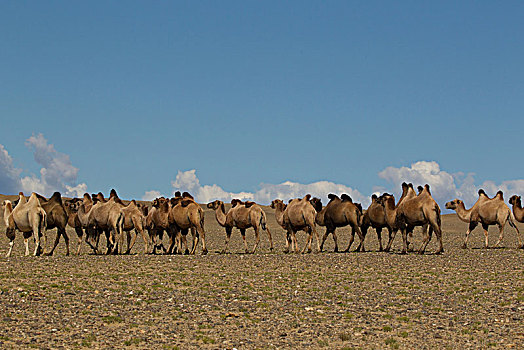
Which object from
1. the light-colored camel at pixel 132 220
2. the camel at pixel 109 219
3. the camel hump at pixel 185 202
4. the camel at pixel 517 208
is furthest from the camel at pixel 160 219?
the camel at pixel 517 208

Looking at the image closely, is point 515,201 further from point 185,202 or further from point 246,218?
point 185,202

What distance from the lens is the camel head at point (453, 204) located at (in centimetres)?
2950

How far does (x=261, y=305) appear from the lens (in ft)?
38.9

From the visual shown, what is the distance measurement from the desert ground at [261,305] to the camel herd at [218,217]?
3430 mm

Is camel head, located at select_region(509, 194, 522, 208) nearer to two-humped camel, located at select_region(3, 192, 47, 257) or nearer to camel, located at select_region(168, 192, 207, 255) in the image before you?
→ camel, located at select_region(168, 192, 207, 255)

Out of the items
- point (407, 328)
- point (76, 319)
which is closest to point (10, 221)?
point (76, 319)

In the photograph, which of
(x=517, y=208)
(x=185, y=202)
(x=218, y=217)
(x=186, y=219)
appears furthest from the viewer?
(x=517, y=208)

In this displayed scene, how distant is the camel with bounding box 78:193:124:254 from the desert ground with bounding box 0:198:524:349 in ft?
14.7

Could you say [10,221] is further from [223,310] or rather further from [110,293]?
[223,310]

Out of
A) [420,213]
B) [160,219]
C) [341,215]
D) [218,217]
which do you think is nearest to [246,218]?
[218,217]

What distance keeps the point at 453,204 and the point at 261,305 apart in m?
20.4

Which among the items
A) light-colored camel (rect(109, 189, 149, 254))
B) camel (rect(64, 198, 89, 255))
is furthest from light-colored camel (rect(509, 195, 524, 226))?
camel (rect(64, 198, 89, 255))

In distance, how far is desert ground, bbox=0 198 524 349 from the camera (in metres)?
9.26

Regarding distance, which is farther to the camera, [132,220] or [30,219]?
[132,220]
